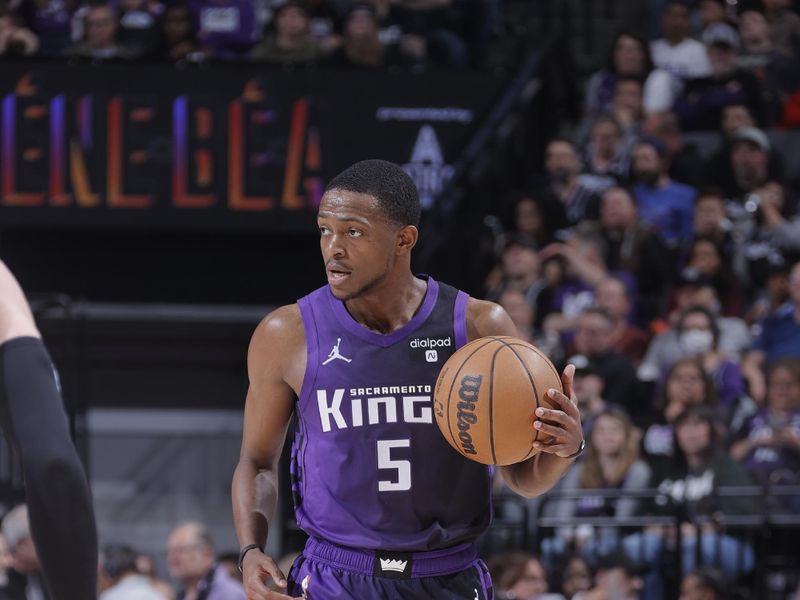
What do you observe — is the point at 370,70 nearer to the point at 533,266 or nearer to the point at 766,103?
the point at 533,266

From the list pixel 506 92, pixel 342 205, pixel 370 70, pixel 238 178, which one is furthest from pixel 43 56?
pixel 342 205

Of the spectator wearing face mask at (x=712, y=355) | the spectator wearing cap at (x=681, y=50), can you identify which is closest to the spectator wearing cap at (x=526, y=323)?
the spectator wearing face mask at (x=712, y=355)

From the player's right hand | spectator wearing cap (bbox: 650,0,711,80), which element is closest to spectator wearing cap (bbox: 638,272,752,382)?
spectator wearing cap (bbox: 650,0,711,80)

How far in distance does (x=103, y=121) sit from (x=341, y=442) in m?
8.49

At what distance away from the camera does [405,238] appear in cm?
451

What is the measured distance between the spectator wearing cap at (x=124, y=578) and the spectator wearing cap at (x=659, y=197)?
4817 mm

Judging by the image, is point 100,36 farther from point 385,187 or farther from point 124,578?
Answer: point 385,187

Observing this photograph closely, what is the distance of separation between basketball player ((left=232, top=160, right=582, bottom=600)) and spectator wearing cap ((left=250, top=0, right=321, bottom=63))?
840 centimetres

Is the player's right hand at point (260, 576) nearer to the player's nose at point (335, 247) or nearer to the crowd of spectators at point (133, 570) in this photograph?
the player's nose at point (335, 247)

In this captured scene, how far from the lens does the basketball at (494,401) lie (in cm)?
423

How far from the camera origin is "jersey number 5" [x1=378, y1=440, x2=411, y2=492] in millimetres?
4430

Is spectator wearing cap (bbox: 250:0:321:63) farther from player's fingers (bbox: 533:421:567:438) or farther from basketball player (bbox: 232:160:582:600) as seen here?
player's fingers (bbox: 533:421:567:438)

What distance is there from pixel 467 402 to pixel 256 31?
31.5ft

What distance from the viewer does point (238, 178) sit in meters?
12.5
